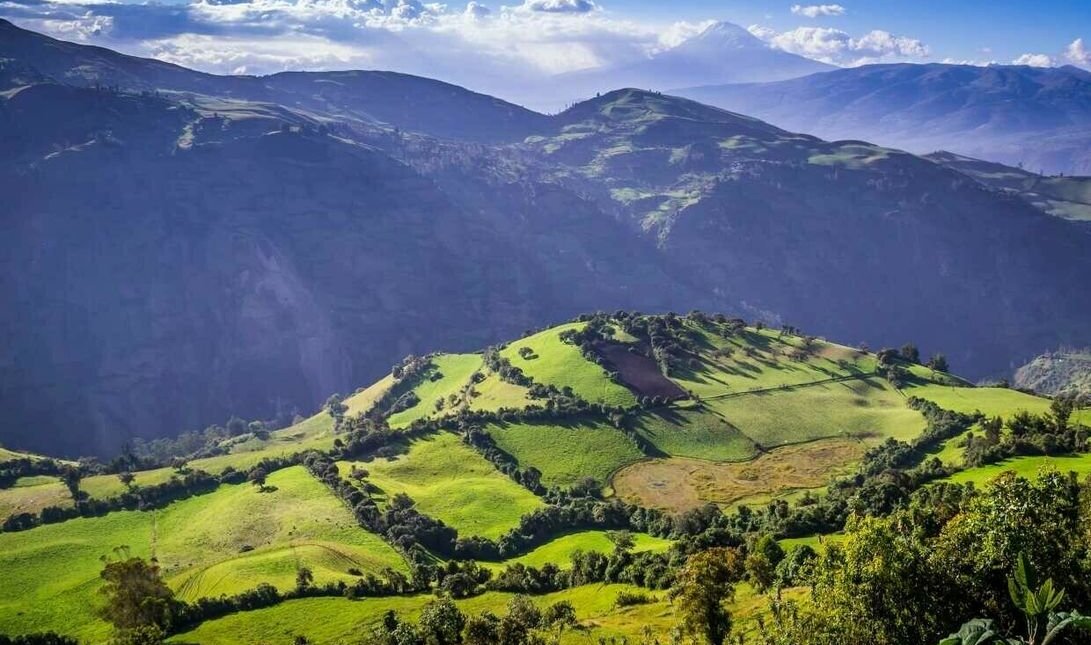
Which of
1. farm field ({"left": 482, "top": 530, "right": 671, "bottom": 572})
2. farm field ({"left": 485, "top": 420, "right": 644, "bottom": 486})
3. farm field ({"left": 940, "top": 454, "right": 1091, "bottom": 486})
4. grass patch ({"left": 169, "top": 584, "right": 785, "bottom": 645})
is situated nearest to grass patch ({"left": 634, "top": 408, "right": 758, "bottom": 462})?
farm field ({"left": 485, "top": 420, "right": 644, "bottom": 486})

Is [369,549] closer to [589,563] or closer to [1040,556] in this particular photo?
[589,563]

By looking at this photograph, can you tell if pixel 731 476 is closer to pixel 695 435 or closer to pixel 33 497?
pixel 695 435

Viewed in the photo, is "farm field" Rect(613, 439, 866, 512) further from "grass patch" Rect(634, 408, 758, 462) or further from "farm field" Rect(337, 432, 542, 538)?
"farm field" Rect(337, 432, 542, 538)

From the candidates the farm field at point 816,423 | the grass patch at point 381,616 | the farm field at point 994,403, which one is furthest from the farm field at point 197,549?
the farm field at point 994,403

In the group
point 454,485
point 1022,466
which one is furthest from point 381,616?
point 1022,466

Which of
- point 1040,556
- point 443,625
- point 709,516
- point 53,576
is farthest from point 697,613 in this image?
point 53,576
